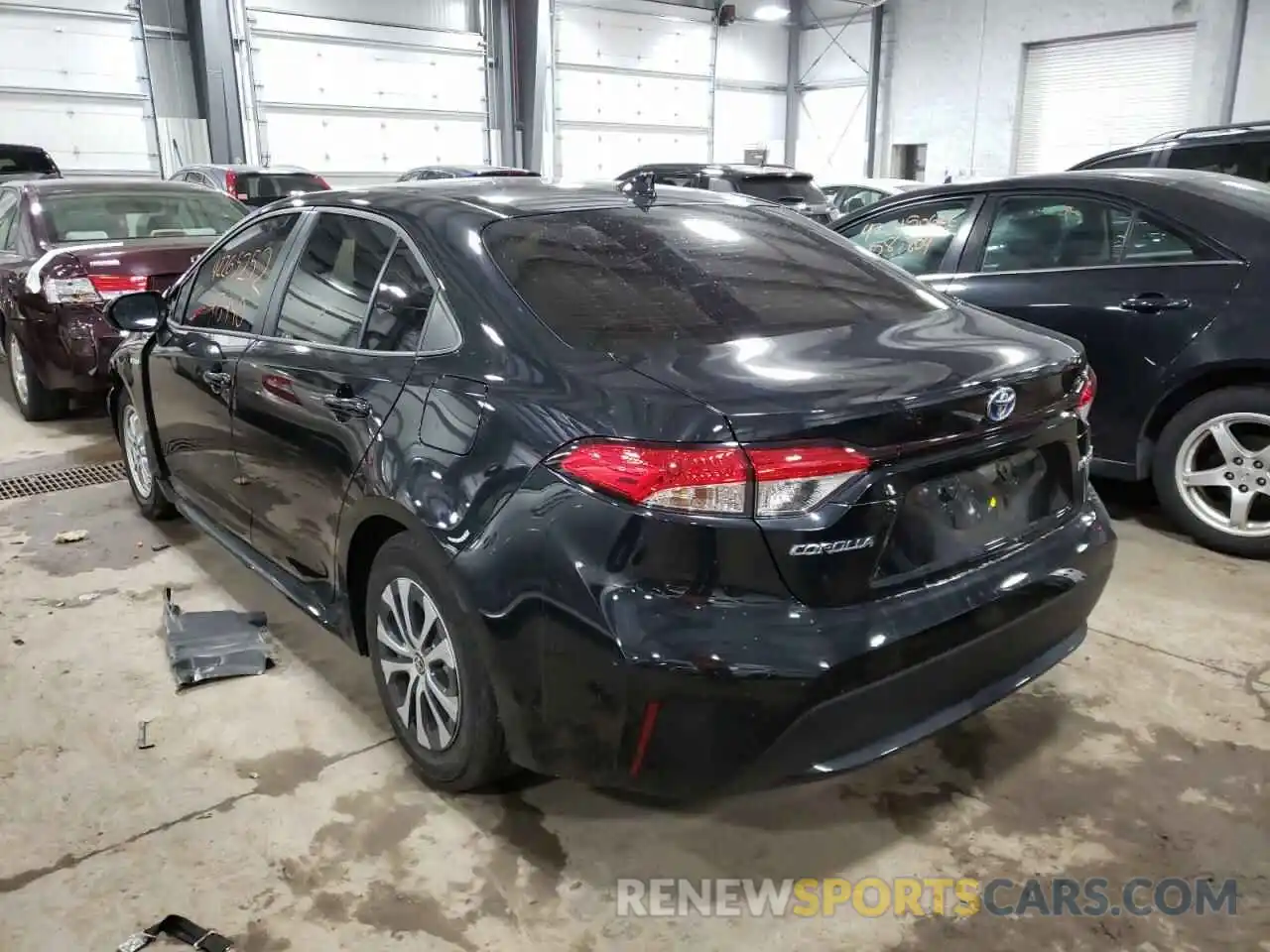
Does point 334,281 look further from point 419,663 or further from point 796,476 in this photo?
point 796,476

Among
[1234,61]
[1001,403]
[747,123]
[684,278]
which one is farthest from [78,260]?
[747,123]

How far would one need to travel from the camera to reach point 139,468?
4.39 metres

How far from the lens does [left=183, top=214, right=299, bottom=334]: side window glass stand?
3.07 meters

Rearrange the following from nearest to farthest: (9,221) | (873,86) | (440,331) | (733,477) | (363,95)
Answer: (733,477), (440,331), (9,221), (363,95), (873,86)

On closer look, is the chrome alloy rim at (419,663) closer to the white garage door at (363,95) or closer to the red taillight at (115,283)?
the red taillight at (115,283)

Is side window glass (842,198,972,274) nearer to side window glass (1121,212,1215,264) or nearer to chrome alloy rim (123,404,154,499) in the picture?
side window glass (1121,212,1215,264)

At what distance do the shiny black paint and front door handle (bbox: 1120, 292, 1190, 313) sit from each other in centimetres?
1

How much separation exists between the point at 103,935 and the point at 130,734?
827mm

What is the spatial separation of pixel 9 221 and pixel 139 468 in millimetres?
3257

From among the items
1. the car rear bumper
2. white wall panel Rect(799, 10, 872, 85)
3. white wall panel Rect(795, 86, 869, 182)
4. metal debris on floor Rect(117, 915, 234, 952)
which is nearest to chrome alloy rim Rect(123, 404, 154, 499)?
metal debris on floor Rect(117, 915, 234, 952)

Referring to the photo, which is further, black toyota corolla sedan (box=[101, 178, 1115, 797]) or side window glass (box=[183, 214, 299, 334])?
side window glass (box=[183, 214, 299, 334])

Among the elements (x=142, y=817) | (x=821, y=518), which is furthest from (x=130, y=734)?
(x=821, y=518)

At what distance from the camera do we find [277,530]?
2.97 metres

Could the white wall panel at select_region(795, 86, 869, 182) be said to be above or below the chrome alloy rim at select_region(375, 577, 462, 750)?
above
